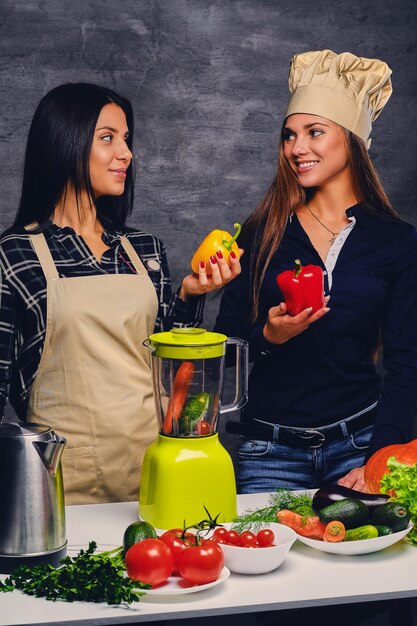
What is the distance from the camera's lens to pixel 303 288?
2.75 metres

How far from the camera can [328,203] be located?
308 cm

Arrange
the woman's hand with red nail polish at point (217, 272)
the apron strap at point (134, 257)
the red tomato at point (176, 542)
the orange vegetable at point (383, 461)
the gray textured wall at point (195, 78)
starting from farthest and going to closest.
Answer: the gray textured wall at point (195, 78), the apron strap at point (134, 257), the woman's hand with red nail polish at point (217, 272), the orange vegetable at point (383, 461), the red tomato at point (176, 542)

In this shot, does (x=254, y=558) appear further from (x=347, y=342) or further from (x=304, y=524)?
(x=347, y=342)

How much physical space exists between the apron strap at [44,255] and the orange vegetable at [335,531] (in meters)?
1.08

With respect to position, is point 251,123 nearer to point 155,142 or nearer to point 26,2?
point 155,142

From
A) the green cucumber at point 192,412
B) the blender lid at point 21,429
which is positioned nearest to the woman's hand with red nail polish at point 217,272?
the green cucumber at point 192,412

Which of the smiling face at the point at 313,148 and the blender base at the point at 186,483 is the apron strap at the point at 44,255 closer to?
the blender base at the point at 186,483

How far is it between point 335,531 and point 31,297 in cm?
109

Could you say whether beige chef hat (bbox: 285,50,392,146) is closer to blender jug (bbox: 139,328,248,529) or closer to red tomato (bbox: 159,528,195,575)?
blender jug (bbox: 139,328,248,529)

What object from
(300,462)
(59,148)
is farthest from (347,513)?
(59,148)

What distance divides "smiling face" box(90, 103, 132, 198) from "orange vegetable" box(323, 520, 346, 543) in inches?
48.7

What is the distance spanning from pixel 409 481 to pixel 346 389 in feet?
2.08

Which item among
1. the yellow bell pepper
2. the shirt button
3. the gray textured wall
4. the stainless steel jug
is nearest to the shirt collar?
the shirt button

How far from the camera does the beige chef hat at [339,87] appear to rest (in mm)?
3016
